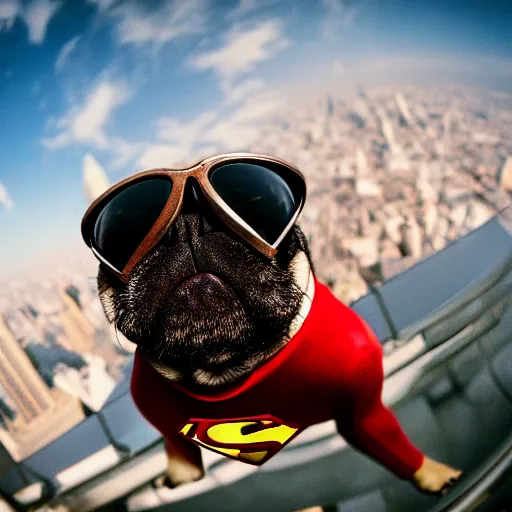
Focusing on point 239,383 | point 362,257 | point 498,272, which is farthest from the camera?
point 362,257

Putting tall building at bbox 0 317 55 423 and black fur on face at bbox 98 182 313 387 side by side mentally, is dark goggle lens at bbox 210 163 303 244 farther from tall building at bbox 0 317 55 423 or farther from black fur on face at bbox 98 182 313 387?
tall building at bbox 0 317 55 423

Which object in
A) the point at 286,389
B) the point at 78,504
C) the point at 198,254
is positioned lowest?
the point at 78,504

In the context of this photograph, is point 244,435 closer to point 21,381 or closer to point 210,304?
point 210,304

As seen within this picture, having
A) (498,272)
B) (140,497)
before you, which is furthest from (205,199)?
(498,272)

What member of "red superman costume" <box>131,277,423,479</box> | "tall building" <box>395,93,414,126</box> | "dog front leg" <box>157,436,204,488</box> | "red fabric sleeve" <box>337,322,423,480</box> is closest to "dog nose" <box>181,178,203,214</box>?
"red superman costume" <box>131,277,423,479</box>

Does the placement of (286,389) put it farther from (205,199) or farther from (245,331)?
(205,199)

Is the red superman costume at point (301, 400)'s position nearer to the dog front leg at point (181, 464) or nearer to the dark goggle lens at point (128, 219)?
the dog front leg at point (181, 464)
